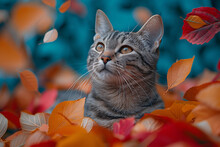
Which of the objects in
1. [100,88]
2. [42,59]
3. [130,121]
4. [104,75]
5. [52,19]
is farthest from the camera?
[42,59]

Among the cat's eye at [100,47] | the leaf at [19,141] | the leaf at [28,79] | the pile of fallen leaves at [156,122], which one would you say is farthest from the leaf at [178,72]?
the leaf at [28,79]

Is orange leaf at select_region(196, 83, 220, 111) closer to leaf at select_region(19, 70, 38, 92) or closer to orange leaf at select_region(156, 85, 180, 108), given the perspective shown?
orange leaf at select_region(156, 85, 180, 108)

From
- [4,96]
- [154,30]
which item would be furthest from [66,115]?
[4,96]

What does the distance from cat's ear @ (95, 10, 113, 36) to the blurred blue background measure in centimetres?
12

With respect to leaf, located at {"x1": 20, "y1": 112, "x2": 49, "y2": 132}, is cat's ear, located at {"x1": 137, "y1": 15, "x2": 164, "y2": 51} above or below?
above

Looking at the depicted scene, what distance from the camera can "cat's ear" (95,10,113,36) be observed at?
34.3 inches

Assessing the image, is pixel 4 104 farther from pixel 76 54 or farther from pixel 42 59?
pixel 76 54

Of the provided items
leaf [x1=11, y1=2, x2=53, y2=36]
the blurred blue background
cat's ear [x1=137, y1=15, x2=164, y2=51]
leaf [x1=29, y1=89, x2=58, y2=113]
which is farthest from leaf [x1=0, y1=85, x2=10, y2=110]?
cat's ear [x1=137, y1=15, x2=164, y2=51]

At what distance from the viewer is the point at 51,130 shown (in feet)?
1.69

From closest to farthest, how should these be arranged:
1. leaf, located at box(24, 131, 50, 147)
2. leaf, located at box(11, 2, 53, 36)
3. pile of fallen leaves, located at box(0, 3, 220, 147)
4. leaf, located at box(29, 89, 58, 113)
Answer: pile of fallen leaves, located at box(0, 3, 220, 147) < leaf, located at box(24, 131, 50, 147) < leaf, located at box(11, 2, 53, 36) < leaf, located at box(29, 89, 58, 113)

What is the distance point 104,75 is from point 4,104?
55 centimetres

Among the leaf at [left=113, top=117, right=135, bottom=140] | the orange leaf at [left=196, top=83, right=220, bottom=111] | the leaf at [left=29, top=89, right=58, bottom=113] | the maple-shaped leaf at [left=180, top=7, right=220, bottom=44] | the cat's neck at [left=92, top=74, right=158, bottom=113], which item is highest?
the maple-shaped leaf at [left=180, top=7, right=220, bottom=44]

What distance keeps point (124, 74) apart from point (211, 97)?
37cm

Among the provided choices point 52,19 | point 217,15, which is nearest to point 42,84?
point 52,19
